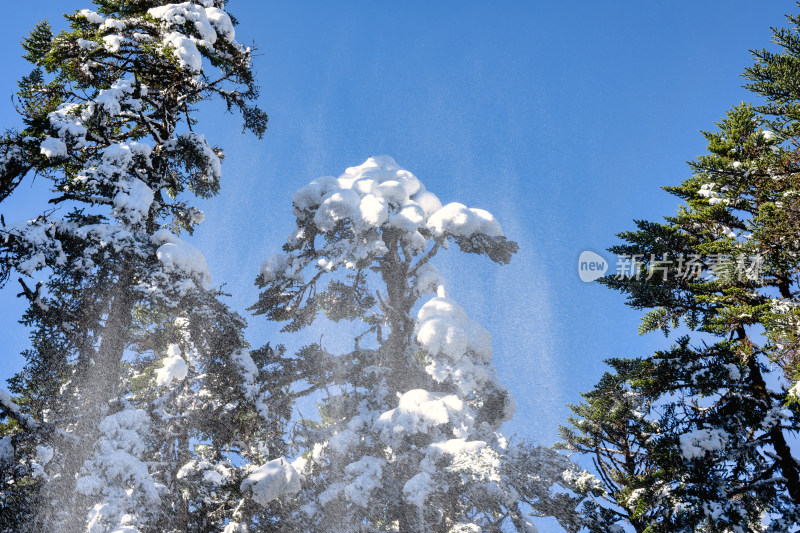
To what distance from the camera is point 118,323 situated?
9.92 meters

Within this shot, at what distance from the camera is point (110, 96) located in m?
10.2

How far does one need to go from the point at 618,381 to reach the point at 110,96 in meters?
12.3

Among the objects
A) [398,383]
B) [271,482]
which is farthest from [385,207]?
[271,482]

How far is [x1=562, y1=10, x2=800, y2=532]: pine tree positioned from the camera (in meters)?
8.58

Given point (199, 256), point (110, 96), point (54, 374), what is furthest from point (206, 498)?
point (110, 96)

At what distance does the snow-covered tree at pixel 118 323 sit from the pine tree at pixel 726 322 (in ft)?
26.0

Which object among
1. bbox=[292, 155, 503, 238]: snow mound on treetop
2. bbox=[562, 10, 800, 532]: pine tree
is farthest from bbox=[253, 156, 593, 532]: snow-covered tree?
bbox=[562, 10, 800, 532]: pine tree

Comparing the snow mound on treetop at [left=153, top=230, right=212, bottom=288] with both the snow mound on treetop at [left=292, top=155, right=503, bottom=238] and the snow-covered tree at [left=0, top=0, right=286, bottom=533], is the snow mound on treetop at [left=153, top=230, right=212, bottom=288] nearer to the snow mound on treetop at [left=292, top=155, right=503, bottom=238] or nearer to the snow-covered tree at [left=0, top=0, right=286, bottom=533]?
the snow-covered tree at [left=0, top=0, right=286, bottom=533]

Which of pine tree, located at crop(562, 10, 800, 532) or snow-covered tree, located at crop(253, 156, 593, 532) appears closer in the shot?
pine tree, located at crop(562, 10, 800, 532)

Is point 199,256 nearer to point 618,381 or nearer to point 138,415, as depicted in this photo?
point 138,415

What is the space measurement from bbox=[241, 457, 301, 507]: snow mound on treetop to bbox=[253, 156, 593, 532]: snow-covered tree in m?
1.60

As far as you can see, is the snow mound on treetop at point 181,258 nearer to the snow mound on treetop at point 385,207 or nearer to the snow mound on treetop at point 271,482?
the snow mound on treetop at point 271,482
